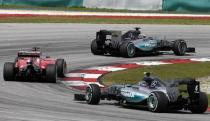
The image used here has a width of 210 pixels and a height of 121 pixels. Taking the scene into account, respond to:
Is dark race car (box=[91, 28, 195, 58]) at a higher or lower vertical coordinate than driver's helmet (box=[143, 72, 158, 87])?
higher

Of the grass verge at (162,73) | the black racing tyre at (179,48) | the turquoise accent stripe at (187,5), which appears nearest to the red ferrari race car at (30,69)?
the grass verge at (162,73)

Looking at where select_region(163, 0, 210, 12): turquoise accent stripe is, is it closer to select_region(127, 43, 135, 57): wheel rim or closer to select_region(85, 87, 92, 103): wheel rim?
Answer: select_region(127, 43, 135, 57): wheel rim

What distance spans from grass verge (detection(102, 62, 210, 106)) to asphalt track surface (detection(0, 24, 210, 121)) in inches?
81.4

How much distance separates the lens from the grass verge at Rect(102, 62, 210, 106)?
20984 millimetres

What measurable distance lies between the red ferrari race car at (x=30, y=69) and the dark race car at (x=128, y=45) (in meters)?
7.30

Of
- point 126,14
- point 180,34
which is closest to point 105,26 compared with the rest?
point 180,34

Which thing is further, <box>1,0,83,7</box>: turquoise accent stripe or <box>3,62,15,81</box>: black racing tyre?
<box>1,0,83,7</box>: turquoise accent stripe

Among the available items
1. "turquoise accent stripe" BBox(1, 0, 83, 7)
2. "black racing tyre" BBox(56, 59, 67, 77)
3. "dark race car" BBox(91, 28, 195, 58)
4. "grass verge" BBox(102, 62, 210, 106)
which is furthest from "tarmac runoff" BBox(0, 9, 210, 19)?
"black racing tyre" BBox(56, 59, 67, 77)

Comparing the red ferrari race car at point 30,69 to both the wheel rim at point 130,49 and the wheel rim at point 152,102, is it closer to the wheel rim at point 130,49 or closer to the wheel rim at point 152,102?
the wheel rim at point 152,102

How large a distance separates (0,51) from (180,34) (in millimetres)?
10356

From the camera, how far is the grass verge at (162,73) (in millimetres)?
20984

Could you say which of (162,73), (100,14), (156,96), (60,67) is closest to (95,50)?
(162,73)

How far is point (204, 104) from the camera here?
14.6 meters

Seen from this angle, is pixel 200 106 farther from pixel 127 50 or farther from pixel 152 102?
pixel 127 50
